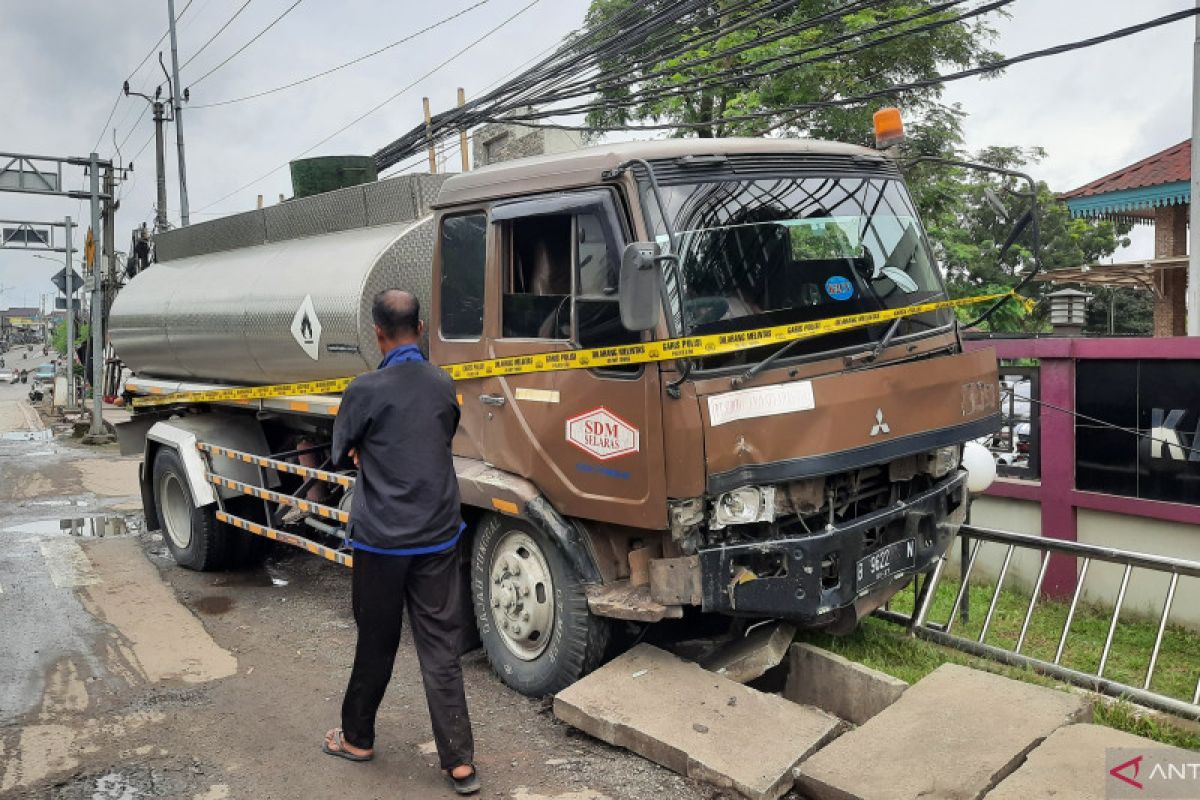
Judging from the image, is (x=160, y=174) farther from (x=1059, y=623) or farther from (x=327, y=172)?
(x=1059, y=623)

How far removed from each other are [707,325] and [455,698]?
1.81 m

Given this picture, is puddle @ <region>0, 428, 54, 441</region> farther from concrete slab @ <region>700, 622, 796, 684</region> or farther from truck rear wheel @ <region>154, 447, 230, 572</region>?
concrete slab @ <region>700, 622, 796, 684</region>

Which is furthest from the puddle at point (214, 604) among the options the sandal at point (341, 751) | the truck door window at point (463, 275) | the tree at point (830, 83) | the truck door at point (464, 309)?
the tree at point (830, 83)

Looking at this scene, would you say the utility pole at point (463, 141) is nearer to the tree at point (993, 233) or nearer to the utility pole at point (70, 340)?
the tree at point (993, 233)

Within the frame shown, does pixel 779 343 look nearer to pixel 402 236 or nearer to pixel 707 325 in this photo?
pixel 707 325

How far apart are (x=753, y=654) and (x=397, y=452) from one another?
77.5 inches

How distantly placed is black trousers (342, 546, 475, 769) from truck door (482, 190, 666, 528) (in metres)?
0.73

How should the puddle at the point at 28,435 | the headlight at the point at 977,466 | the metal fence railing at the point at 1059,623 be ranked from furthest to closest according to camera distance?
the puddle at the point at 28,435 → the headlight at the point at 977,466 → the metal fence railing at the point at 1059,623

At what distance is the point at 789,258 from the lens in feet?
14.3

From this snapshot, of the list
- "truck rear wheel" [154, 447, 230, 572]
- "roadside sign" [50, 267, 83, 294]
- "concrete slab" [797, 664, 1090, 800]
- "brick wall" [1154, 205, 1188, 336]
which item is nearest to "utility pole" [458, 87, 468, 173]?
"truck rear wheel" [154, 447, 230, 572]

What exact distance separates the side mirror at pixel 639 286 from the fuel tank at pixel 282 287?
1.99 m

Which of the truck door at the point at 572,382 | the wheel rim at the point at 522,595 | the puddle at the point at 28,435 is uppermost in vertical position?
the truck door at the point at 572,382

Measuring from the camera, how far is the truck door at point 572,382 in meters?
4.19

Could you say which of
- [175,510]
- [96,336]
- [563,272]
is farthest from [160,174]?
[563,272]
